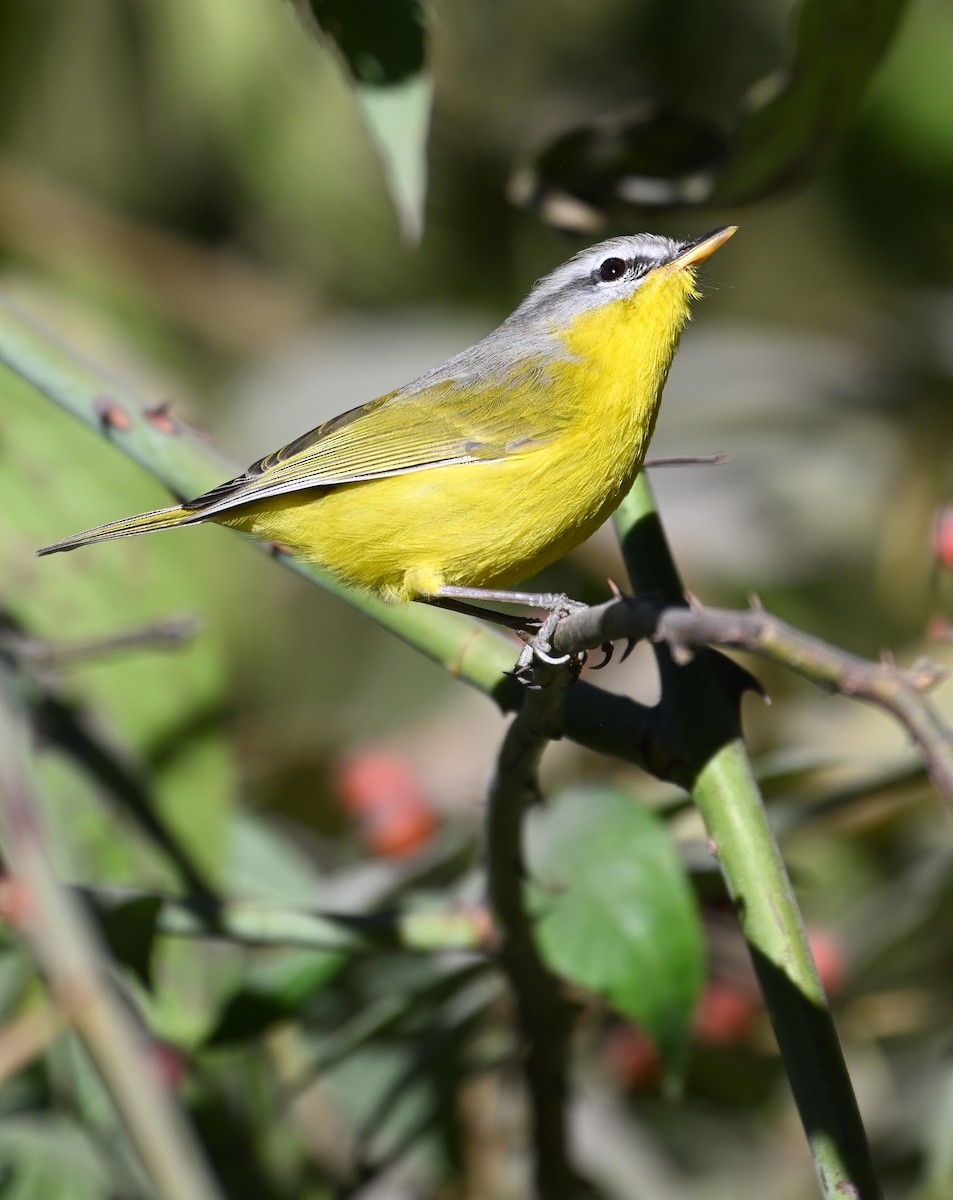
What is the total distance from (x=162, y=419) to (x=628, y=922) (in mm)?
1019

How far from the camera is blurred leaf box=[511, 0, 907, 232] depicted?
8.56ft

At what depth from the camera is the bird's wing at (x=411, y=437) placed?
2881mm

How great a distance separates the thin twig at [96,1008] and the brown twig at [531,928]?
518 mm

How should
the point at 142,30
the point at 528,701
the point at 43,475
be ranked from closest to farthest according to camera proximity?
1. the point at 528,701
2. the point at 43,475
3. the point at 142,30

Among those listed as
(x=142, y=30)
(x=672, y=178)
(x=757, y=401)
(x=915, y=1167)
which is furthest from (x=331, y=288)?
(x=915, y=1167)

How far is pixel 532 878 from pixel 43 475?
4.59ft

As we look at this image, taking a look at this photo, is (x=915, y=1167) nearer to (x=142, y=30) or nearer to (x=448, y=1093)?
(x=448, y=1093)

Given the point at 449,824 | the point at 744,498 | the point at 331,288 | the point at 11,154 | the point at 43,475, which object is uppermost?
the point at 11,154

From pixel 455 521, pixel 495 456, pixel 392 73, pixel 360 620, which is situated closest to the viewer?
pixel 392 73

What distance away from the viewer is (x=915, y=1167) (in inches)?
128

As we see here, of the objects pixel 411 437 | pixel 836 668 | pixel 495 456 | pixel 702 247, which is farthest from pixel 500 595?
pixel 836 668

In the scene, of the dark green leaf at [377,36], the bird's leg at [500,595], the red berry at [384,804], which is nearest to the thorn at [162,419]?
the dark green leaf at [377,36]

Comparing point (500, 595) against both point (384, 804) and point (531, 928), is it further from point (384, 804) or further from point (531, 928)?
point (384, 804)

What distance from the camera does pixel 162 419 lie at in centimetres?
221
